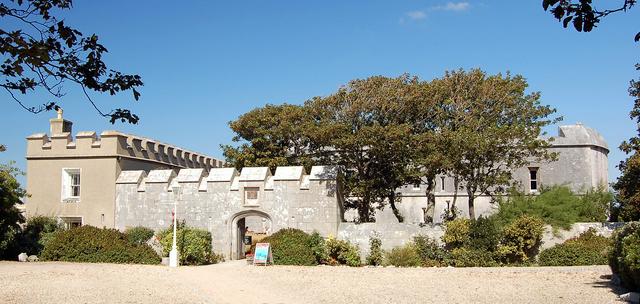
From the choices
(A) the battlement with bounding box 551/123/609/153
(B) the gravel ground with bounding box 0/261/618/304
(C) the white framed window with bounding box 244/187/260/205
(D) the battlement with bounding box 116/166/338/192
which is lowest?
(B) the gravel ground with bounding box 0/261/618/304

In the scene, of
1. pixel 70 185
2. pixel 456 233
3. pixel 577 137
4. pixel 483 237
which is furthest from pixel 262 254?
→ pixel 577 137

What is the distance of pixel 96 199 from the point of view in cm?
2495

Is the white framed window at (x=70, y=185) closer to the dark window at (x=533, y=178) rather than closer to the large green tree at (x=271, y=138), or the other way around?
the large green tree at (x=271, y=138)

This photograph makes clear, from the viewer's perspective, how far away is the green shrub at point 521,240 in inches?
794

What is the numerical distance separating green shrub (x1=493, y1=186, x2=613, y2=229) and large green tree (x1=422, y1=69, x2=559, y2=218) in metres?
1.10

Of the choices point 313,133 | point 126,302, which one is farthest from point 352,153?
point 126,302

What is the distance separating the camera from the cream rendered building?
81.6ft

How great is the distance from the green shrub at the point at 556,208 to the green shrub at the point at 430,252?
261 centimetres

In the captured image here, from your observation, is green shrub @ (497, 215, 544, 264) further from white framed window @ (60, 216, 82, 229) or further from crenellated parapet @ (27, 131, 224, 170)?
white framed window @ (60, 216, 82, 229)

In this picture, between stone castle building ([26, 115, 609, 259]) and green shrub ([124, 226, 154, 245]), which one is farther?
green shrub ([124, 226, 154, 245])

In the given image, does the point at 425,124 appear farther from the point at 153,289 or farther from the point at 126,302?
the point at 126,302

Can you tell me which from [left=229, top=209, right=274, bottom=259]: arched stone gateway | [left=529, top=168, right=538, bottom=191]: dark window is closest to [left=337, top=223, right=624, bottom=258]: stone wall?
[left=229, top=209, right=274, bottom=259]: arched stone gateway

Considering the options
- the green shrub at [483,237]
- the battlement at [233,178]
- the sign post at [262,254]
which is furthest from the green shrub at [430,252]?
the sign post at [262,254]

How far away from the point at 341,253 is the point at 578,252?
26.5ft
